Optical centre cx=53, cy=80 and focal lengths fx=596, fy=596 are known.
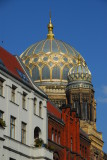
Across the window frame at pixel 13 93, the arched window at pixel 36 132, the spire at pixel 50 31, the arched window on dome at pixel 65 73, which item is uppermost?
the spire at pixel 50 31

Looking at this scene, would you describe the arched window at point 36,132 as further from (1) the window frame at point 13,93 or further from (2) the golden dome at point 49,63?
(2) the golden dome at point 49,63

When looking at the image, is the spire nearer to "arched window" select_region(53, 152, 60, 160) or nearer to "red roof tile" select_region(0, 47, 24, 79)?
"arched window" select_region(53, 152, 60, 160)

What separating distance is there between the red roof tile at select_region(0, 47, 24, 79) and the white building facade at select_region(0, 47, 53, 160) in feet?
5.67

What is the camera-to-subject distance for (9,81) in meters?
51.8

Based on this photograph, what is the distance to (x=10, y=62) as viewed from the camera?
187 feet

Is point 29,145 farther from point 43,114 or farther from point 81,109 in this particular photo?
point 81,109

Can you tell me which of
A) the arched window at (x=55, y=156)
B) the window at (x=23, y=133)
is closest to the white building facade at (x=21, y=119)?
the window at (x=23, y=133)

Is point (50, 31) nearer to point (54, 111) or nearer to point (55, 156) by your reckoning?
point (54, 111)

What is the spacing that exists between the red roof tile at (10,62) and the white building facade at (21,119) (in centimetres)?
173

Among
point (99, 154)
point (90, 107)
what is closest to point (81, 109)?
point (90, 107)

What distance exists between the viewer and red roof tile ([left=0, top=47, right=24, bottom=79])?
54.8 m

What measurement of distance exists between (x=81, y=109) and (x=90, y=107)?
2098 mm

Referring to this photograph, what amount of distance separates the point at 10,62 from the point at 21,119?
651cm

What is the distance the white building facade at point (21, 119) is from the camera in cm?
5006
